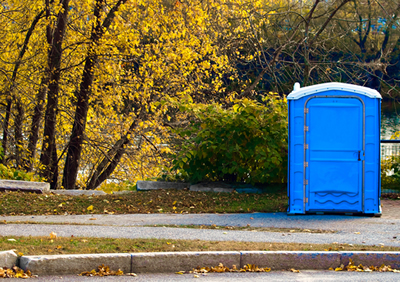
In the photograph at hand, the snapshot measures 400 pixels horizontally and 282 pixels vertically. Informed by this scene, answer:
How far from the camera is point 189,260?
5199mm

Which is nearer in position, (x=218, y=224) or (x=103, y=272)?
(x=103, y=272)

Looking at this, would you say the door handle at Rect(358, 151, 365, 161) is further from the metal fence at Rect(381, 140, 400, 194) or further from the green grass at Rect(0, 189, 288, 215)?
the metal fence at Rect(381, 140, 400, 194)

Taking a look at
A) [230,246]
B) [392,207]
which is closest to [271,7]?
[392,207]

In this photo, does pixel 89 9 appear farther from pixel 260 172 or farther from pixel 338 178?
pixel 338 178

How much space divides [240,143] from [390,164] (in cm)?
353

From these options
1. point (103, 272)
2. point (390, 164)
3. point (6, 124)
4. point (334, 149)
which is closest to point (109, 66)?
point (6, 124)

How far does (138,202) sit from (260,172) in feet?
8.32

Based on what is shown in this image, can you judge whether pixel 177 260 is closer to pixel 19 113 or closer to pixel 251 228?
pixel 251 228

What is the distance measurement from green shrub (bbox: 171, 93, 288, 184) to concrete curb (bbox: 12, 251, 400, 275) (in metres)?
4.30

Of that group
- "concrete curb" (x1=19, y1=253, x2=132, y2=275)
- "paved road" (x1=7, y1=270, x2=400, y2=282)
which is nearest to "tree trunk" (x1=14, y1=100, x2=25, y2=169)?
"concrete curb" (x1=19, y1=253, x2=132, y2=275)

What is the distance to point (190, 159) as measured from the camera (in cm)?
1033

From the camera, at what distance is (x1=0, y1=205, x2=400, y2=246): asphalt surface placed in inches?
254

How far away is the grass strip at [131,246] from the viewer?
17.2 ft

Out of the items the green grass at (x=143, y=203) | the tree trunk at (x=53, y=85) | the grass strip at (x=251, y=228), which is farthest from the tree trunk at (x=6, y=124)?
the grass strip at (x=251, y=228)
